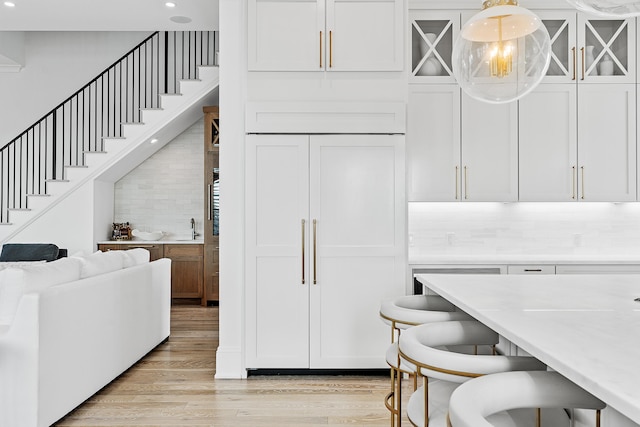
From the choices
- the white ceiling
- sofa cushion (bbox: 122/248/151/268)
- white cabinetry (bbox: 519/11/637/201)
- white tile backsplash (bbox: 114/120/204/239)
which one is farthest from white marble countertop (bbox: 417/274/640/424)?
white tile backsplash (bbox: 114/120/204/239)

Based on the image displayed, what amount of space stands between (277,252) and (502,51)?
2059mm

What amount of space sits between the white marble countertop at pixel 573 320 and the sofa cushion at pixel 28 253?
5147 mm

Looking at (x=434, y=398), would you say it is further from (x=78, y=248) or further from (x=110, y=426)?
(x=78, y=248)

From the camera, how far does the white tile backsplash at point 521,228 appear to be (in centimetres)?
436

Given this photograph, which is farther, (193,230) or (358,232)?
(193,230)

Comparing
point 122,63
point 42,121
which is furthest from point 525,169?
point 42,121

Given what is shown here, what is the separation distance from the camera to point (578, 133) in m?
4.08

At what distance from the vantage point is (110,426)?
8.85 feet

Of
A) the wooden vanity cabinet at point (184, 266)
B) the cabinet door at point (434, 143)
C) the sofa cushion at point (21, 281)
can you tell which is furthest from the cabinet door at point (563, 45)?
the wooden vanity cabinet at point (184, 266)

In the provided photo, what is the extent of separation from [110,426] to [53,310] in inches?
28.1

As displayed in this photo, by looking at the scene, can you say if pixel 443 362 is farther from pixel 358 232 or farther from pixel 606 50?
pixel 606 50

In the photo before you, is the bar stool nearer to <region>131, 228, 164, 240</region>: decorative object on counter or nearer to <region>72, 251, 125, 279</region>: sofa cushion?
<region>72, 251, 125, 279</region>: sofa cushion

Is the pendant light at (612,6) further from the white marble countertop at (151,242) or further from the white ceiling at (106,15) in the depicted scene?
the white marble countertop at (151,242)

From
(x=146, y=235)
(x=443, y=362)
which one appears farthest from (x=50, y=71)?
(x=443, y=362)
